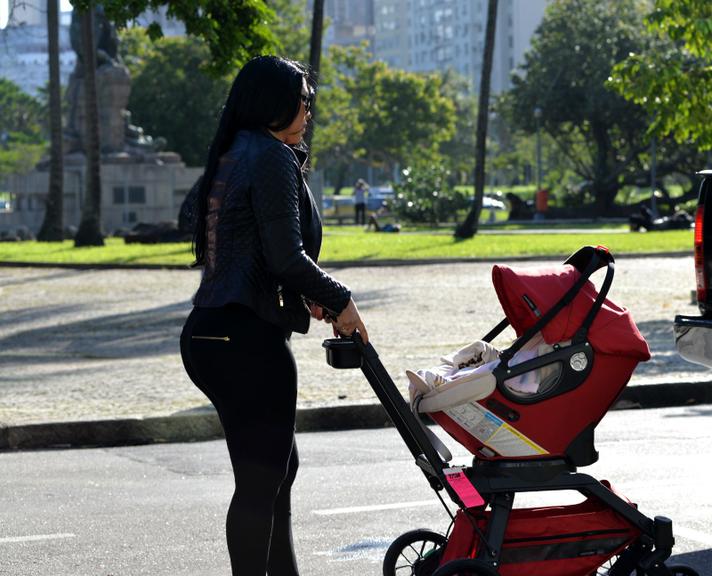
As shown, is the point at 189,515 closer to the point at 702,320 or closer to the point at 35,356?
the point at 702,320

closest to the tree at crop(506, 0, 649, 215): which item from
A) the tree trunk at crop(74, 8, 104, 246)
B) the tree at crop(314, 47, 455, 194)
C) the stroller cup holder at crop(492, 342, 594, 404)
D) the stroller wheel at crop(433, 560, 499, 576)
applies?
Answer: the tree at crop(314, 47, 455, 194)

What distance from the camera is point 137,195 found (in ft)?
155

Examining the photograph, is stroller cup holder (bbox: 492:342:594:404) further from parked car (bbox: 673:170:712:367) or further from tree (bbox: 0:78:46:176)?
tree (bbox: 0:78:46:176)

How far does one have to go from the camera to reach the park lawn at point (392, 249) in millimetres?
29250

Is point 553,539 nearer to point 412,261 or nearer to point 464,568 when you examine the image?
point 464,568

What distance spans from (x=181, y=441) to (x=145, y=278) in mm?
15865

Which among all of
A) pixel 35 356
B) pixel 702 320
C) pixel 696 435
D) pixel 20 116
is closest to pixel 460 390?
pixel 702 320

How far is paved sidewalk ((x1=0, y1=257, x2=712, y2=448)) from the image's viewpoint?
9.71 meters

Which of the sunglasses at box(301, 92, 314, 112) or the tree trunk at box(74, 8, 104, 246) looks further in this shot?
the tree trunk at box(74, 8, 104, 246)

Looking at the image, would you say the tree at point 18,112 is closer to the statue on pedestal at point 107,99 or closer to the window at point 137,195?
the statue on pedestal at point 107,99

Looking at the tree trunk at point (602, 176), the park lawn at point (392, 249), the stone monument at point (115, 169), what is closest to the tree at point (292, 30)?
the tree trunk at point (602, 176)

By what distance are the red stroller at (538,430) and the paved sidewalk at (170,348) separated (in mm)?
4844

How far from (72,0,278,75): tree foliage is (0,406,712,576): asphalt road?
33.7 ft

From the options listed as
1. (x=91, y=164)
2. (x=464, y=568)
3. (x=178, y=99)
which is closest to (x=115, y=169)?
(x=91, y=164)
